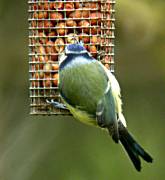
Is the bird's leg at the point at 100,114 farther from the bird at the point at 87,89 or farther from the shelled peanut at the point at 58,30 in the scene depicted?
the shelled peanut at the point at 58,30

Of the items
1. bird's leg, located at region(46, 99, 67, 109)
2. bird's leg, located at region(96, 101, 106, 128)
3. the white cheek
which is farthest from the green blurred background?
bird's leg, located at region(96, 101, 106, 128)

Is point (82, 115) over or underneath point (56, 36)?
underneath

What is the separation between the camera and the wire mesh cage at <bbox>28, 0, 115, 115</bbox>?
6180 millimetres

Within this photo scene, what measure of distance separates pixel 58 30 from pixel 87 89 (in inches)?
19.8

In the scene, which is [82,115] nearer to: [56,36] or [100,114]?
[100,114]

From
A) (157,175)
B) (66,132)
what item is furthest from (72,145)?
(157,175)

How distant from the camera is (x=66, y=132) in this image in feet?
26.5

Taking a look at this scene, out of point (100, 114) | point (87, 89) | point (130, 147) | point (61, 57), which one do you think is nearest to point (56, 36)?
point (61, 57)

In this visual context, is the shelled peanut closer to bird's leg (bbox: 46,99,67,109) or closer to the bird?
bird's leg (bbox: 46,99,67,109)

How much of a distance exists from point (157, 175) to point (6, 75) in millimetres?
1345

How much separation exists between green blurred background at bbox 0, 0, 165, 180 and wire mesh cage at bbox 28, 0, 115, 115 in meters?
1.33

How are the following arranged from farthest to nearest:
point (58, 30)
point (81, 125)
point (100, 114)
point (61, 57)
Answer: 1. point (81, 125)
2. point (58, 30)
3. point (61, 57)
4. point (100, 114)

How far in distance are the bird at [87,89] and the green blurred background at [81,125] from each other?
1.68 m

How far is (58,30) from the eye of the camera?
6.18 m
